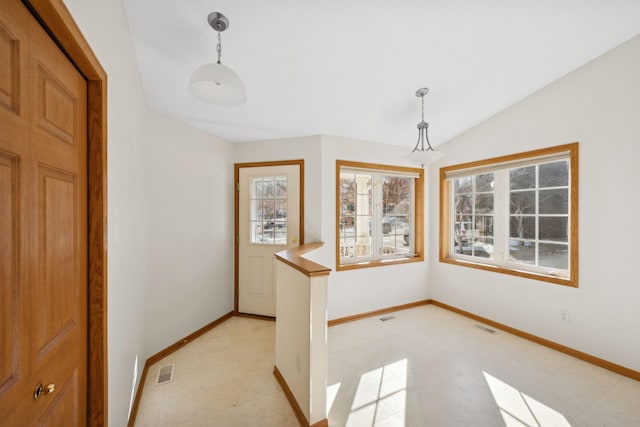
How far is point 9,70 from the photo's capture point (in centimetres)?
66

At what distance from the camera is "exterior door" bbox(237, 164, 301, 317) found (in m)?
3.29

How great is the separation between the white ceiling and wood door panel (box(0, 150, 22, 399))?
1.33m

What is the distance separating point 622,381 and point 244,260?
3709mm

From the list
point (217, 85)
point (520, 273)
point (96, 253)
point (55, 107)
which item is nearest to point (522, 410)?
point (520, 273)

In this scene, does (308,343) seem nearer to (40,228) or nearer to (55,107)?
(40,228)

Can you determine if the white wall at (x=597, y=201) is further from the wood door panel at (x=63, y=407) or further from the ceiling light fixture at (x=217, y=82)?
the wood door panel at (x=63, y=407)

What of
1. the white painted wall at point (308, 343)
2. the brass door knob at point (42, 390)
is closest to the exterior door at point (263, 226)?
the white painted wall at point (308, 343)

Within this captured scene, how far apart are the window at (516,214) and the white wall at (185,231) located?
9.78 ft

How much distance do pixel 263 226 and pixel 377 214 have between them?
1.55m

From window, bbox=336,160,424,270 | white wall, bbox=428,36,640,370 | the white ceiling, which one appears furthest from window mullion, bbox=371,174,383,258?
white wall, bbox=428,36,640,370

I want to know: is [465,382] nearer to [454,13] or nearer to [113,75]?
[454,13]

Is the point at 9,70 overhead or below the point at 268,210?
overhead

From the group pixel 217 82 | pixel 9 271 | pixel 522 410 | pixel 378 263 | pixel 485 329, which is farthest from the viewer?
pixel 378 263

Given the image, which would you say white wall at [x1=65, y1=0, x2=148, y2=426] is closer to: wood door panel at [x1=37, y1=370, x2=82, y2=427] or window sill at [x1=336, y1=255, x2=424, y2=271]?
wood door panel at [x1=37, y1=370, x2=82, y2=427]
